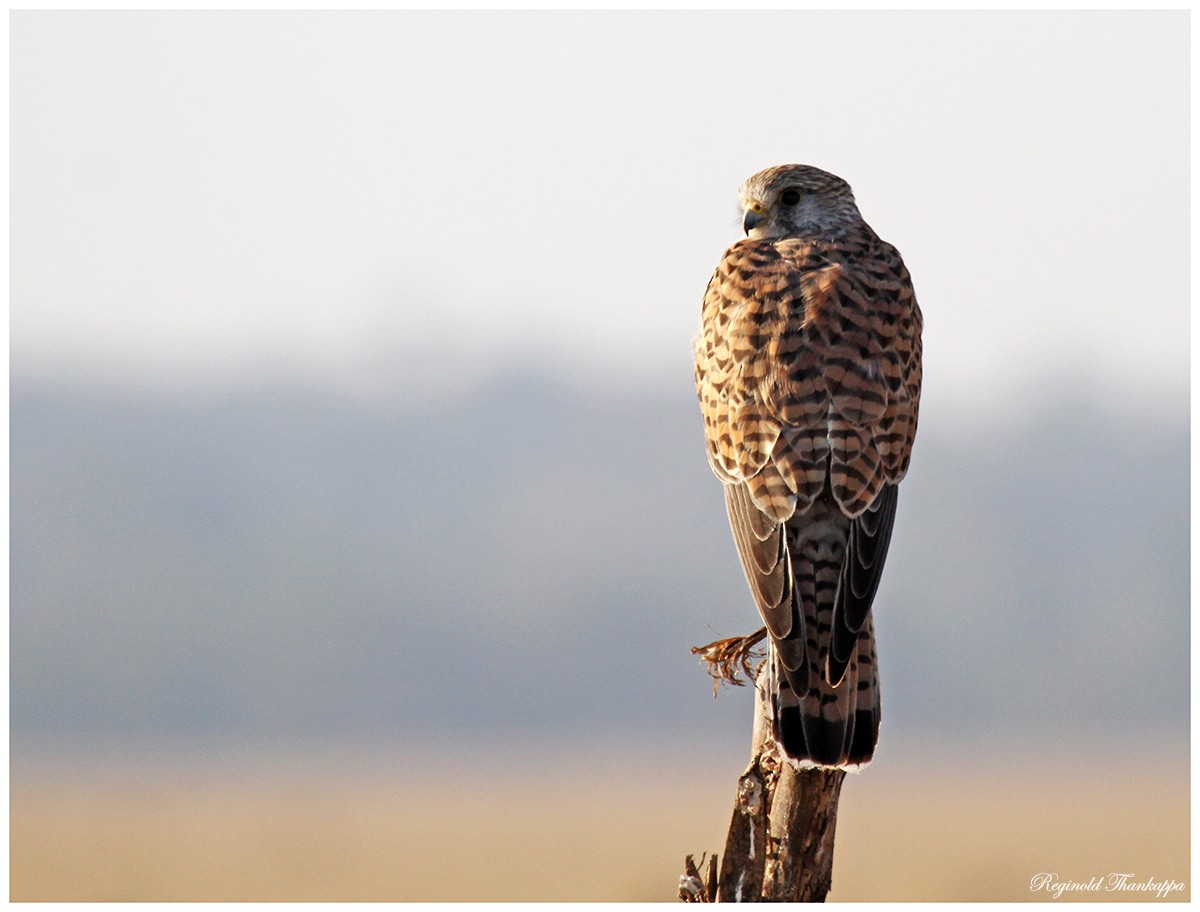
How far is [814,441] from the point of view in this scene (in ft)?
15.9

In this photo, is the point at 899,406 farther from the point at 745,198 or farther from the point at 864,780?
the point at 864,780

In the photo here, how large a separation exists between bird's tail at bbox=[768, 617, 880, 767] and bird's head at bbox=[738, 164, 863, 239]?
6.21ft

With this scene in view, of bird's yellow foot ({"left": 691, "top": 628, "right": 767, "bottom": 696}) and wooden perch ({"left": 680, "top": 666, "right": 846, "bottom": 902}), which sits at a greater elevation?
bird's yellow foot ({"left": 691, "top": 628, "right": 767, "bottom": 696})

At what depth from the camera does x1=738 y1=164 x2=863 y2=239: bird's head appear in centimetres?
590

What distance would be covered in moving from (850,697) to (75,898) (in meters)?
14.3

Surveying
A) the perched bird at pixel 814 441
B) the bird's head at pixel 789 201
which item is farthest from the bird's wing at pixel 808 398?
the bird's head at pixel 789 201

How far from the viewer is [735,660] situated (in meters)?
5.11

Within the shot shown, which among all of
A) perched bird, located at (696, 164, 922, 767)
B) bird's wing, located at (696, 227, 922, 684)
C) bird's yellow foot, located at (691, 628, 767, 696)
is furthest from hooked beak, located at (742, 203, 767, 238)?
bird's yellow foot, located at (691, 628, 767, 696)

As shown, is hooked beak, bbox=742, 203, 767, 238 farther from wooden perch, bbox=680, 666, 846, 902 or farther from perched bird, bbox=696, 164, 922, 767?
wooden perch, bbox=680, 666, 846, 902

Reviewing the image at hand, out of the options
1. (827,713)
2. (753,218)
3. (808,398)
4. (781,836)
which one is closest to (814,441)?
(808,398)

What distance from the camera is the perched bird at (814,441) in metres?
4.53

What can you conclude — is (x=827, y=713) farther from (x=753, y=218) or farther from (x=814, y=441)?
(x=753, y=218)

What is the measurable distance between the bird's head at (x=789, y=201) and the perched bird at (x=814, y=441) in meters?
0.11

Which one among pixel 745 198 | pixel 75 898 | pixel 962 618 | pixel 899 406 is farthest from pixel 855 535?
pixel 962 618
